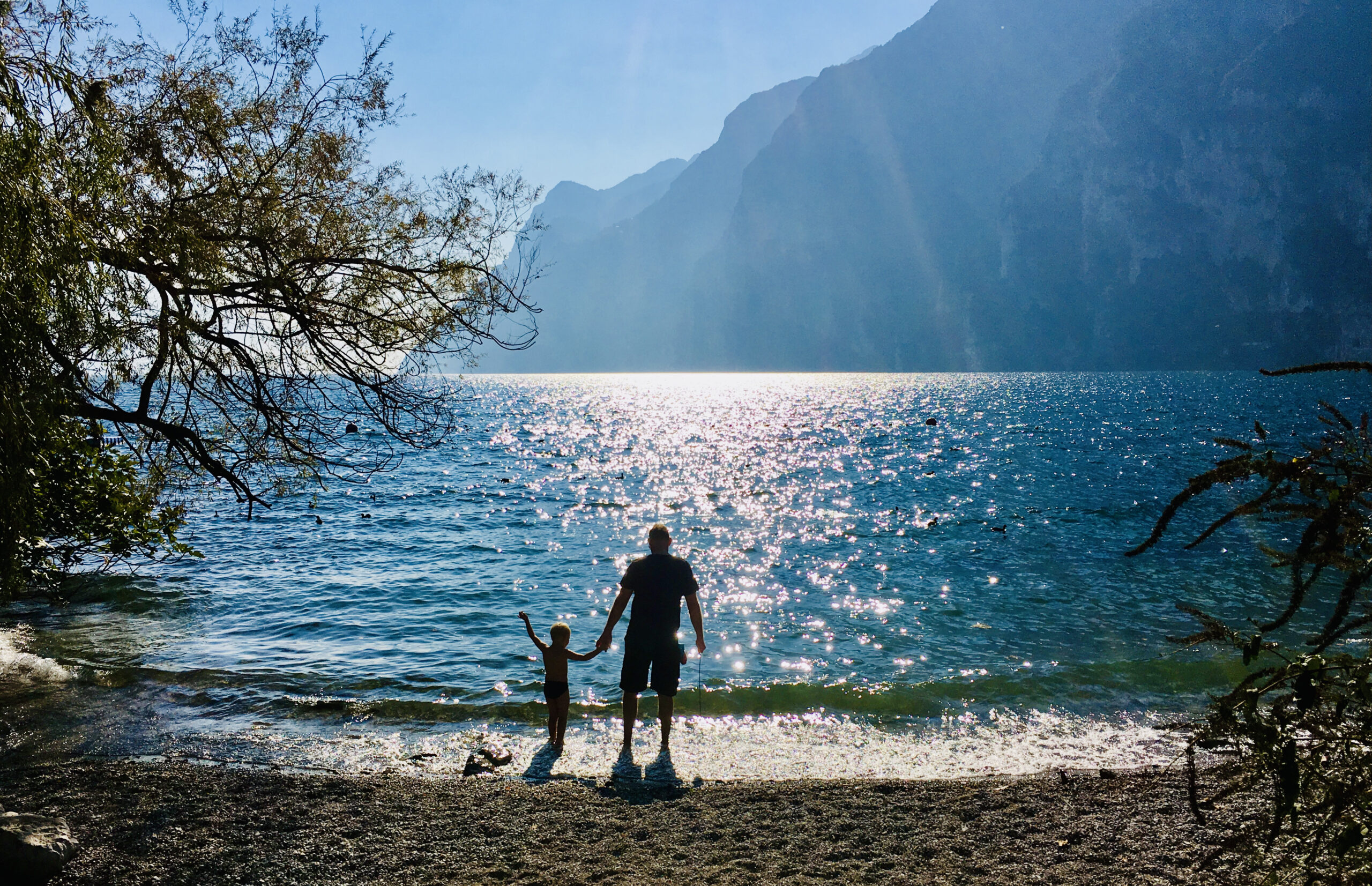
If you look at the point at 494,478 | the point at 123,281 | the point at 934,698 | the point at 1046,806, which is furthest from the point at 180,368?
the point at 494,478

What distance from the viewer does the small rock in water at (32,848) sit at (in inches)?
216

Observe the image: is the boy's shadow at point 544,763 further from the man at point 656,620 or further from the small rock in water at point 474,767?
the man at point 656,620

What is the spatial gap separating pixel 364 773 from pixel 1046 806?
24.1ft

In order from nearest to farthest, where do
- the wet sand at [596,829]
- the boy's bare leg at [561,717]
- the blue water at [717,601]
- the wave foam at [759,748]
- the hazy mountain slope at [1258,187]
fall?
1. the wet sand at [596,829]
2. the wave foam at [759,748]
3. the boy's bare leg at [561,717]
4. the blue water at [717,601]
5. the hazy mountain slope at [1258,187]

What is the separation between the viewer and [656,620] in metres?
9.08

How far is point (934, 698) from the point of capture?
11656 millimetres

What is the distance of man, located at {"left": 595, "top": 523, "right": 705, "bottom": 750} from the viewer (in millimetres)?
9078

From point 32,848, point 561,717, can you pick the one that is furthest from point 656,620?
point 32,848

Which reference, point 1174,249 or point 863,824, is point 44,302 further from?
point 1174,249

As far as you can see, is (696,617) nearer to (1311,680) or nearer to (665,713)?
(665,713)

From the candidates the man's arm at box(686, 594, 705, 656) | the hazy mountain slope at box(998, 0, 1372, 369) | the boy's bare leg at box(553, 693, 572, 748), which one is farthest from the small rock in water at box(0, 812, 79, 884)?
the hazy mountain slope at box(998, 0, 1372, 369)

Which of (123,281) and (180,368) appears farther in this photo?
(180,368)

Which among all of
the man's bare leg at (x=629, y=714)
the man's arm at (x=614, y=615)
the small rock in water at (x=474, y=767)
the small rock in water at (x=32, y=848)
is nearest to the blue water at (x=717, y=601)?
the man's bare leg at (x=629, y=714)

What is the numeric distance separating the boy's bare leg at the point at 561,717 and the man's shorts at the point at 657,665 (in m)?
0.87
